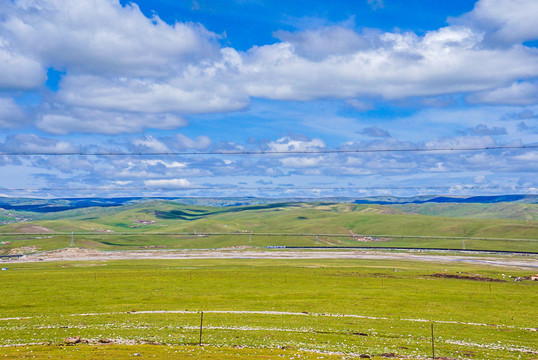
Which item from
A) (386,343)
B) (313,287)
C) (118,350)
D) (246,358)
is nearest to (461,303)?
(313,287)

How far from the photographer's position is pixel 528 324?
6412 centimetres

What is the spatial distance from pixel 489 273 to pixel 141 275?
97.4 metres

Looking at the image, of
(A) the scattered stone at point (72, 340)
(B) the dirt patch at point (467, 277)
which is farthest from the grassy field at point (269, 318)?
(B) the dirt patch at point (467, 277)

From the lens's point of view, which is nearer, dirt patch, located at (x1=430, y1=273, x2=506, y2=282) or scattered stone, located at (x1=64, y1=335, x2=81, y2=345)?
scattered stone, located at (x1=64, y1=335, x2=81, y2=345)

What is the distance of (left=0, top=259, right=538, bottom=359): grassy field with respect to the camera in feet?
154

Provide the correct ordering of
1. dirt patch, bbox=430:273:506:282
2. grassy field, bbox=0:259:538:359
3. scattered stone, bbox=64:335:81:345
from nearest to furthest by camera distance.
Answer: grassy field, bbox=0:259:538:359
scattered stone, bbox=64:335:81:345
dirt patch, bbox=430:273:506:282

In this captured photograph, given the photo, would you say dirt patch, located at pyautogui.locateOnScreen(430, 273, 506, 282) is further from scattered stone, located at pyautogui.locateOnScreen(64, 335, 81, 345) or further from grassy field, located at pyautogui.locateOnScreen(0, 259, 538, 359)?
scattered stone, located at pyautogui.locateOnScreen(64, 335, 81, 345)

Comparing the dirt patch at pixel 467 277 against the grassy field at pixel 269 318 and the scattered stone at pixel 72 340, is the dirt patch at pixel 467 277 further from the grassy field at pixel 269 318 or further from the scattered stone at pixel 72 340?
the scattered stone at pixel 72 340

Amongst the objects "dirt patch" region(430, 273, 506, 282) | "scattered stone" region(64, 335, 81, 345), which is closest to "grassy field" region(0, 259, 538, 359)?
"scattered stone" region(64, 335, 81, 345)

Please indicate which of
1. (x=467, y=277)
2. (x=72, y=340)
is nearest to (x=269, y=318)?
(x=72, y=340)

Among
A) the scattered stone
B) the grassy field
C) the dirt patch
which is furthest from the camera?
the dirt patch

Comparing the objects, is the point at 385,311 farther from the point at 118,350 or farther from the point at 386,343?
the point at 118,350

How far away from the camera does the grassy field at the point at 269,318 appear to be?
154 ft

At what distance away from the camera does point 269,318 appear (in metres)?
64.9
